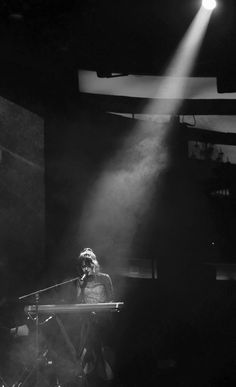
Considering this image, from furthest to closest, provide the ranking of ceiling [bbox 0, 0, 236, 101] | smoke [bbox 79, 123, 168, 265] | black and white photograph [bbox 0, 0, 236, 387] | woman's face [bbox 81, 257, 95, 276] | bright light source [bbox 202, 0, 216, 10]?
1. smoke [bbox 79, 123, 168, 265]
2. woman's face [bbox 81, 257, 95, 276]
3. black and white photograph [bbox 0, 0, 236, 387]
4. ceiling [bbox 0, 0, 236, 101]
5. bright light source [bbox 202, 0, 216, 10]

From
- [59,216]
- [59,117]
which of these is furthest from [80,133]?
[59,216]

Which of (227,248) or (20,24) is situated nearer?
(20,24)

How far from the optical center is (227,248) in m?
7.25

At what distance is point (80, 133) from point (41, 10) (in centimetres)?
238

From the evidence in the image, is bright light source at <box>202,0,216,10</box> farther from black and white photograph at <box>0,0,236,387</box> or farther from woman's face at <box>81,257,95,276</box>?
woman's face at <box>81,257,95,276</box>

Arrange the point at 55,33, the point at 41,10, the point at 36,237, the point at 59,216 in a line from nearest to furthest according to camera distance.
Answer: the point at 41,10, the point at 55,33, the point at 36,237, the point at 59,216

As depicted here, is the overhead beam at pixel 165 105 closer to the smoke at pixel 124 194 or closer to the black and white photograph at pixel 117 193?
the black and white photograph at pixel 117 193

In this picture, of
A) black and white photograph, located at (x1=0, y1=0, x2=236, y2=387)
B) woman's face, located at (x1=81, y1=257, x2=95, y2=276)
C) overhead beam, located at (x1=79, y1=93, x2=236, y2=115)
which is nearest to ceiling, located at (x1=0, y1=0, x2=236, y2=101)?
black and white photograph, located at (x1=0, y1=0, x2=236, y2=387)

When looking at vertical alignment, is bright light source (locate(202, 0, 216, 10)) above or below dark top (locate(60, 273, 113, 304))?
above

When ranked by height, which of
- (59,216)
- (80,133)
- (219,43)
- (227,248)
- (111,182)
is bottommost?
(227,248)

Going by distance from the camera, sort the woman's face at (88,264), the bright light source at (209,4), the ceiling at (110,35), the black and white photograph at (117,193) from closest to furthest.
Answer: the bright light source at (209,4)
the ceiling at (110,35)
the black and white photograph at (117,193)
the woman's face at (88,264)

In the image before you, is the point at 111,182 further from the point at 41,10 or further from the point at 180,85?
the point at 41,10

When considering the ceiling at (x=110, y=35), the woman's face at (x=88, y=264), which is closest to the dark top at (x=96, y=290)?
the woman's face at (x=88, y=264)

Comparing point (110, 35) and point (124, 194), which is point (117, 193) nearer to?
point (124, 194)
